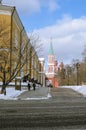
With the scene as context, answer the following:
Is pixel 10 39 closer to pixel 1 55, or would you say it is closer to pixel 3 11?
pixel 3 11

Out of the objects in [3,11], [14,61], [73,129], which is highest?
[3,11]

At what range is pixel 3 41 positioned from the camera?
56219mm

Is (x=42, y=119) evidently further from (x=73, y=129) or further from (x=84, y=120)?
(x=73, y=129)

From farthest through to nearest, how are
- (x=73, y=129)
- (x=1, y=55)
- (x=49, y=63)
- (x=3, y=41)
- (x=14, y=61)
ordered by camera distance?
(x=49, y=63) < (x=14, y=61) < (x=3, y=41) < (x=1, y=55) < (x=73, y=129)

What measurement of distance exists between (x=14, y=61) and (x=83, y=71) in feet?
177

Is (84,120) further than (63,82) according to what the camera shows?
No

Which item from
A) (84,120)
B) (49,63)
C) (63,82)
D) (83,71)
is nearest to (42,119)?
(84,120)

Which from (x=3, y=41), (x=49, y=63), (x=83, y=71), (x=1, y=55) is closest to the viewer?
(x=1, y=55)

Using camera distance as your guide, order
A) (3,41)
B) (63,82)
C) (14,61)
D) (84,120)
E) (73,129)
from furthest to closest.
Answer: (63,82) → (14,61) → (3,41) → (84,120) → (73,129)

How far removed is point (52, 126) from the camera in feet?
38.9

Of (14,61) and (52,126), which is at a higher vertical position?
(14,61)

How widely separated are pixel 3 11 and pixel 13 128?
53072 millimetres

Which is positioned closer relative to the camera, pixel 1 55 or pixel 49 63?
pixel 1 55

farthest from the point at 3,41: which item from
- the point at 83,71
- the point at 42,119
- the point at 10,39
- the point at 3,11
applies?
the point at 83,71
